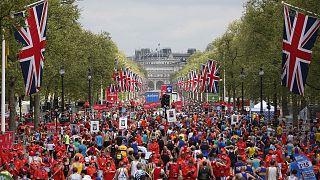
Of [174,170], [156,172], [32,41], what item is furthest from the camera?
[32,41]

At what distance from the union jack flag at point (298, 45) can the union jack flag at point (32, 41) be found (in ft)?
30.1

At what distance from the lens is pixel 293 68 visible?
90.1 feet

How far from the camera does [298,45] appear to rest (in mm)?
27062

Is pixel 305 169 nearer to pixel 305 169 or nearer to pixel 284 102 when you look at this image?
pixel 305 169

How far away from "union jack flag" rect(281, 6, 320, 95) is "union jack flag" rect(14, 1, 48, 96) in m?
9.17

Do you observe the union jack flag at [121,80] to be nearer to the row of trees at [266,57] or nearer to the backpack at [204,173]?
the row of trees at [266,57]

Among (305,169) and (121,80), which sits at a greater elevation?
(121,80)

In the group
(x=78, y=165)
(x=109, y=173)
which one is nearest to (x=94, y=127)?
(x=109, y=173)

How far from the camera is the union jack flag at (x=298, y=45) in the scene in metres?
26.4

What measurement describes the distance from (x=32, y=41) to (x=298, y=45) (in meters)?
9.77

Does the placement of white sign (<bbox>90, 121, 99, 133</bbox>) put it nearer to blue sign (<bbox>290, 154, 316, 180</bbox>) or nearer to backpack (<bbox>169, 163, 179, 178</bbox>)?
backpack (<bbox>169, 163, 179, 178</bbox>)

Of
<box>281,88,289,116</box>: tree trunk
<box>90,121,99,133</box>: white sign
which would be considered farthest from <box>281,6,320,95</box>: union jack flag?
<box>281,88,289,116</box>: tree trunk

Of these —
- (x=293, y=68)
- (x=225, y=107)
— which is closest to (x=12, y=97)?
(x=293, y=68)

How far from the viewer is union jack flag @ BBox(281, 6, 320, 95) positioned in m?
26.4
